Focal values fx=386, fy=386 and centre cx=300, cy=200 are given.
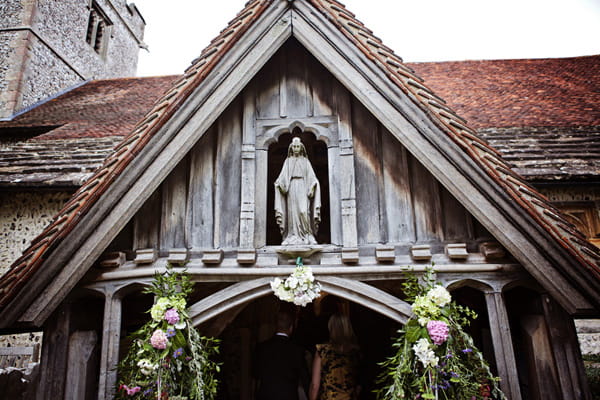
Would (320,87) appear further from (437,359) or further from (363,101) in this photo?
(437,359)

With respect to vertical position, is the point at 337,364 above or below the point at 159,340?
below

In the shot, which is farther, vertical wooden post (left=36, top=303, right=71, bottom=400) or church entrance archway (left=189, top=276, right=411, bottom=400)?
church entrance archway (left=189, top=276, right=411, bottom=400)

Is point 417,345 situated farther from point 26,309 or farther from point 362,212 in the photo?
point 26,309

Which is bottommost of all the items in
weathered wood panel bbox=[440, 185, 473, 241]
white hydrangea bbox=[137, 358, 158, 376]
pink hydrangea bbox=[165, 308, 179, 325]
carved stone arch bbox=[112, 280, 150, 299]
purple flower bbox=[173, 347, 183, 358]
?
white hydrangea bbox=[137, 358, 158, 376]

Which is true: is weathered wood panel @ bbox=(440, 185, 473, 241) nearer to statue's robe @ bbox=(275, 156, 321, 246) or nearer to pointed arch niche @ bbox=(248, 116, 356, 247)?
pointed arch niche @ bbox=(248, 116, 356, 247)

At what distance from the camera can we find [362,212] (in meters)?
3.66

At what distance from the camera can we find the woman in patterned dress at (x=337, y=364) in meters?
3.93

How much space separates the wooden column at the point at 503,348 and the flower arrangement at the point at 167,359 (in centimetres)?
224

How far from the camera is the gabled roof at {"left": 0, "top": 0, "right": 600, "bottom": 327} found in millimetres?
2914

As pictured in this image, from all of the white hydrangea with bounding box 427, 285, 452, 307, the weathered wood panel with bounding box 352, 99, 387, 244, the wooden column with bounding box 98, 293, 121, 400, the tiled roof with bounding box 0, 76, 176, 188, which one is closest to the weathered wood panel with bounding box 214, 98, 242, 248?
the wooden column with bounding box 98, 293, 121, 400

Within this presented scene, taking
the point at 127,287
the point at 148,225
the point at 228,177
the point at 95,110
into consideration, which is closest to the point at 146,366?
the point at 127,287

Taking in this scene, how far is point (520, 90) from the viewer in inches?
312

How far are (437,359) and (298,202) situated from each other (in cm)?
176

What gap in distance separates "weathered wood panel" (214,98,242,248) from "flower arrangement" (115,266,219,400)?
601 millimetres
